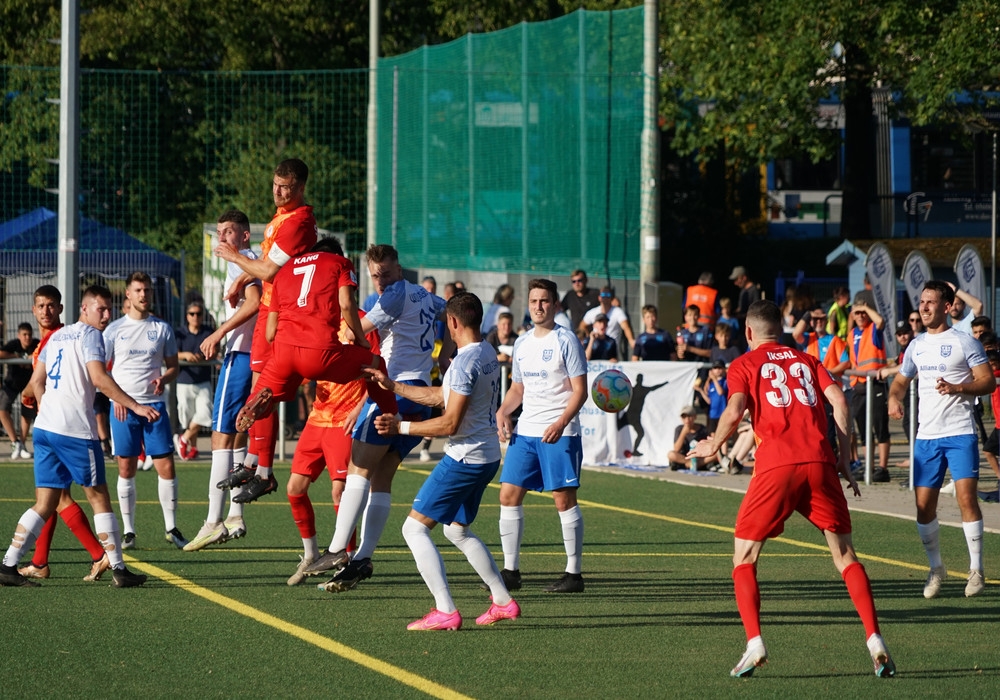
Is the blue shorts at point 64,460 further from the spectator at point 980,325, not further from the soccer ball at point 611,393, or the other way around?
the spectator at point 980,325

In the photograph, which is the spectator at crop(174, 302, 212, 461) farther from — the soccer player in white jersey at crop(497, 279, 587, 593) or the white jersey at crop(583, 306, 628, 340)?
the soccer player in white jersey at crop(497, 279, 587, 593)

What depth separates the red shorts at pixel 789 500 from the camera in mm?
7637

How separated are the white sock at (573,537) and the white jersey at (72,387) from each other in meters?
3.23

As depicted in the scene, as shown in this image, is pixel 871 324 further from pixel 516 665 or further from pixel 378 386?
pixel 516 665

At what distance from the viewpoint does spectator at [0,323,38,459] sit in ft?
65.7

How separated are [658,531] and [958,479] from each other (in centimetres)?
372

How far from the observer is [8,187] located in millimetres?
28078

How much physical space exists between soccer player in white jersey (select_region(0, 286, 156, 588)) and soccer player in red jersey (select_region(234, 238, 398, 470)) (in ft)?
3.99

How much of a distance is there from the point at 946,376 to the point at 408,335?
381 cm

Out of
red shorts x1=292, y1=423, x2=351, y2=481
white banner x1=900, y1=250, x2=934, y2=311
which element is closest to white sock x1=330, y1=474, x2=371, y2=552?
red shorts x1=292, y1=423, x2=351, y2=481

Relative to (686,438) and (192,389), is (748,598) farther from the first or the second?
(192,389)

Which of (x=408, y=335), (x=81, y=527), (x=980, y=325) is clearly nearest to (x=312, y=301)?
(x=408, y=335)

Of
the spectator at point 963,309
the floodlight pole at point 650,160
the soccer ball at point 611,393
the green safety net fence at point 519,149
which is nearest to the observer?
the soccer ball at point 611,393

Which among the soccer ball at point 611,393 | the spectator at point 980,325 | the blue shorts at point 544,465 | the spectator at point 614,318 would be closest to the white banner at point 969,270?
the spectator at point 980,325
